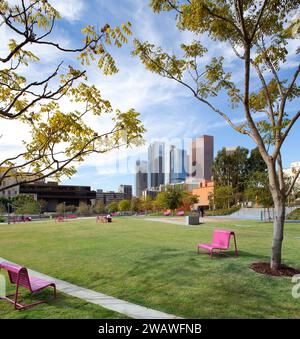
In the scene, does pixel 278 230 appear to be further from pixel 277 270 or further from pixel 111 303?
pixel 111 303

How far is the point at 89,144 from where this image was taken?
20.5 feet

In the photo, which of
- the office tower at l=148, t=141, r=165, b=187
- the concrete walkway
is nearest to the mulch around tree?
the concrete walkway

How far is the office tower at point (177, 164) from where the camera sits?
107250 mm

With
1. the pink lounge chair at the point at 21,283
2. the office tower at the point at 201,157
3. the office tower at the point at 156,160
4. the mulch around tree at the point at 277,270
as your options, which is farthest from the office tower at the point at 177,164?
the pink lounge chair at the point at 21,283

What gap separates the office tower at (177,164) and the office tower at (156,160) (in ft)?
13.2

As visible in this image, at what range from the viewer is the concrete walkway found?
521 cm

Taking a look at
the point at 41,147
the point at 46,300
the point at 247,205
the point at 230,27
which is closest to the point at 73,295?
the point at 46,300

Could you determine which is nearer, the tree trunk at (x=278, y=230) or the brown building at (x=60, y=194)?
the tree trunk at (x=278, y=230)

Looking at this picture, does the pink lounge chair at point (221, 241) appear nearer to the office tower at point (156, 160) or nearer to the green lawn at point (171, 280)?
the green lawn at point (171, 280)

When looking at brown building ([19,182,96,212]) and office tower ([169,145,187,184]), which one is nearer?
brown building ([19,182,96,212])

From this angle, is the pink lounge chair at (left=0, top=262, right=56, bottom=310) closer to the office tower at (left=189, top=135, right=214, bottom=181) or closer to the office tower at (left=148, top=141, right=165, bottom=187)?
the office tower at (left=189, top=135, right=214, bottom=181)

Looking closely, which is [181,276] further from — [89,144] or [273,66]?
[273,66]

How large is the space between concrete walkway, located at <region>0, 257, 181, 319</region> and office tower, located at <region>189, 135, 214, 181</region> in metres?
88.5

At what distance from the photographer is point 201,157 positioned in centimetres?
10081
